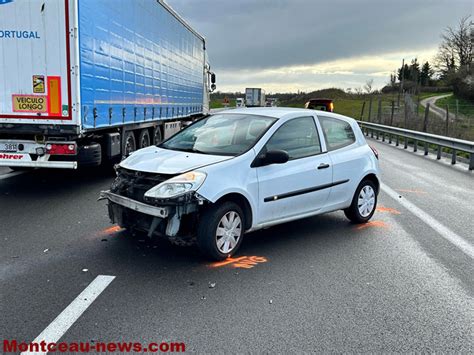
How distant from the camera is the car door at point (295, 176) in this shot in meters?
5.39

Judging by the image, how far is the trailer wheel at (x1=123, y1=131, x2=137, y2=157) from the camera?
421 inches

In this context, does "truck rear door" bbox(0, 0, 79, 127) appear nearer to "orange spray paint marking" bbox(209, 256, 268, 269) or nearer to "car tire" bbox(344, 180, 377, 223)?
"orange spray paint marking" bbox(209, 256, 268, 269)

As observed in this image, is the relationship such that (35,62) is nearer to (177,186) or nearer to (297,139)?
(177,186)

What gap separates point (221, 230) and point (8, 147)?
16.2ft

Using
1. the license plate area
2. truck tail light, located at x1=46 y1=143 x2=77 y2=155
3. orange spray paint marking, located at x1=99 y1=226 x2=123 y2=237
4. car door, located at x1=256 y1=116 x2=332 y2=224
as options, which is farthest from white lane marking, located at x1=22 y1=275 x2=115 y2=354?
the license plate area

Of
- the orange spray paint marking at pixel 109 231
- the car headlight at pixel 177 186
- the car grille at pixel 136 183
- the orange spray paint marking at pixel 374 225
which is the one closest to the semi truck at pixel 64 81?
the orange spray paint marking at pixel 109 231

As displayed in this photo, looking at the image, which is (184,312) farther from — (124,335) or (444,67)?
(444,67)

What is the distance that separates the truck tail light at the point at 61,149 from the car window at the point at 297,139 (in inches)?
155

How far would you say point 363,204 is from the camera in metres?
6.79

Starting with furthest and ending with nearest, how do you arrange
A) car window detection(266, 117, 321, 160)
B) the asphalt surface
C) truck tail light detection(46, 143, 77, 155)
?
truck tail light detection(46, 143, 77, 155) → car window detection(266, 117, 321, 160) → the asphalt surface

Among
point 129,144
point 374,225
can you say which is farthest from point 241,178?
point 129,144

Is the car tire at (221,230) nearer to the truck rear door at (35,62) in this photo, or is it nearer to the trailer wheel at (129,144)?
the truck rear door at (35,62)

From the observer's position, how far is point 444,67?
79938 millimetres

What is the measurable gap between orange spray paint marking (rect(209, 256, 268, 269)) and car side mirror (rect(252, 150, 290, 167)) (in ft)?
3.38
